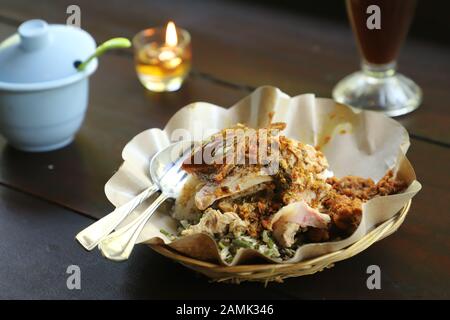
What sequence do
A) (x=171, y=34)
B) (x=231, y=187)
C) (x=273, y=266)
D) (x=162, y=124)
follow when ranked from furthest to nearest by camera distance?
(x=171, y=34) < (x=162, y=124) < (x=231, y=187) < (x=273, y=266)

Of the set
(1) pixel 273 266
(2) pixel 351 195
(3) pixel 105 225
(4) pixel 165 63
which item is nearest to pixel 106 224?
(3) pixel 105 225

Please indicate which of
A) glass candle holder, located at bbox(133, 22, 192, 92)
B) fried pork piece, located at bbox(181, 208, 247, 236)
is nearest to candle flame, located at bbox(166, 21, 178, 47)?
glass candle holder, located at bbox(133, 22, 192, 92)

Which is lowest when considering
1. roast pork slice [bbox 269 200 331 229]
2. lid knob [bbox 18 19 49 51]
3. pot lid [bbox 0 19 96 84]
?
roast pork slice [bbox 269 200 331 229]

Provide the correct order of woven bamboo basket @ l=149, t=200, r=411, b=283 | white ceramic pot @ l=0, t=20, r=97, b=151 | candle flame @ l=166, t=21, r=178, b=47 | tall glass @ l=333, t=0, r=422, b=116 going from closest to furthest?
woven bamboo basket @ l=149, t=200, r=411, b=283 < white ceramic pot @ l=0, t=20, r=97, b=151 < tall glass @ l=333, t=0, r=422, b=116 < candle flame @ l=166, t=21, r=178, b=47

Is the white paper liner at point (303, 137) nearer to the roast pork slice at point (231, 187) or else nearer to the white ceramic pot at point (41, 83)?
the roast pork slice at point (231, 187)

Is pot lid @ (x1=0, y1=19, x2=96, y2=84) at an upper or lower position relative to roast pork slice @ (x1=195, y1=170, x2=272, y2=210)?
upper

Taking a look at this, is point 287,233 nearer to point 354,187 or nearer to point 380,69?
point 354,187

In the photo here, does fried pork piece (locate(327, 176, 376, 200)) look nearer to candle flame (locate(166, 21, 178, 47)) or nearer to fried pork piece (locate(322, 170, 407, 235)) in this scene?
fried pork piece (locate(322, 170, 407, 235))
